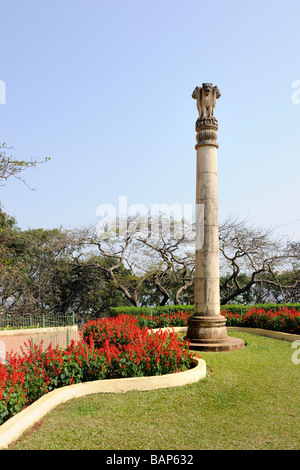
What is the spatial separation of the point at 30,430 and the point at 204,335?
248 inches

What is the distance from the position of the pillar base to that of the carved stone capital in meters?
5.30

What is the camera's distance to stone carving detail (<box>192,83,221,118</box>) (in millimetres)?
11336

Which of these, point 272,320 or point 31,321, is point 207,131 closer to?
point 272,320

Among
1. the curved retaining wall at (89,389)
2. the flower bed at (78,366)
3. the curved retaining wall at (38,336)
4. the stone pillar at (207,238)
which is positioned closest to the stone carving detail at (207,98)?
the stone pillar at (207,238)

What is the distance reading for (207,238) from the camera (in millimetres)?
10875

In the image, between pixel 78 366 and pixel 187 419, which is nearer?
pixel 187 419

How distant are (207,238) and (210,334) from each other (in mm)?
2792

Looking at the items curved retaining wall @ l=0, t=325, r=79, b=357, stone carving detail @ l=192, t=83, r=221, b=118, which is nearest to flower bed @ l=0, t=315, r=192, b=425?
curved retaining wall @ l=0, t=325, r=79, b=357

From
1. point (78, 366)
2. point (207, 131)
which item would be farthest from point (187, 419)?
point (207, 131)

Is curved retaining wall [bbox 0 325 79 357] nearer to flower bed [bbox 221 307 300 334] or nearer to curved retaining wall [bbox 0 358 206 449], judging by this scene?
flower bed [bbox 221 307 300 334]

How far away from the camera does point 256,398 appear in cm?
629

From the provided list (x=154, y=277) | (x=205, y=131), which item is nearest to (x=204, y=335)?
(x=205, y=131)

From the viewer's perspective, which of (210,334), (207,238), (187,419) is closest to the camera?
(187,419)
